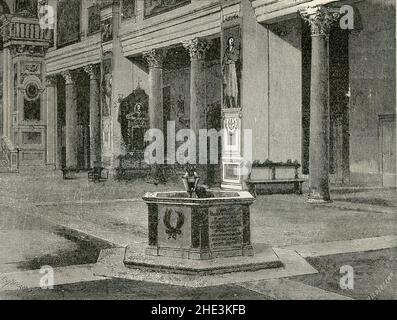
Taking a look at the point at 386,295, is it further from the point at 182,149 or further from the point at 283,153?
the point at 182,149

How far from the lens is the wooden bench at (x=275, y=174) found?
15771 millimetres

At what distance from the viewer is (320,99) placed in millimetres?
13859

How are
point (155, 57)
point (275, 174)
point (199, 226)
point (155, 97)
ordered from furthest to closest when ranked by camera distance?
point (155, 97)
point (155, 57)
point (275, 174)
point (199, 226)

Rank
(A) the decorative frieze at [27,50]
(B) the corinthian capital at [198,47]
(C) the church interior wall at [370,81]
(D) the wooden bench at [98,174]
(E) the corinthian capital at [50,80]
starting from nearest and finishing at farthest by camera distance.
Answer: (C) the church interior wall at [370,81] → (B) the corinthian capital at [198,47] → (D) the wooden bench at [98,174] → (A) the decorative frieze at [27,50] → (E) the corinthian capital at [50,80]

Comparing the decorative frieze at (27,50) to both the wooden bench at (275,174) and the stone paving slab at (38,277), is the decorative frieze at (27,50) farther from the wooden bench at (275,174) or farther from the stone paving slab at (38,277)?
the stone paving slab at (38,277)

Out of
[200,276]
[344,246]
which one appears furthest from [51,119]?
[200,276]

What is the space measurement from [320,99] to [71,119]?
54.7 ft

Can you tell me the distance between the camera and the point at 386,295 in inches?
224

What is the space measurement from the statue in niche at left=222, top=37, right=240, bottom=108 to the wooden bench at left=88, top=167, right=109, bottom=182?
6.77m

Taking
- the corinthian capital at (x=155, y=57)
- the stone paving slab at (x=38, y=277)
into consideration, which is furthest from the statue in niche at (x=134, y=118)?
the stone paving slab at (x=38, y=277)

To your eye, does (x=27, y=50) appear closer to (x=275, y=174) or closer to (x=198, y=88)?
(x=198, y=88)

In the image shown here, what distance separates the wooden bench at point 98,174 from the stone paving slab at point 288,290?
51.9 ft

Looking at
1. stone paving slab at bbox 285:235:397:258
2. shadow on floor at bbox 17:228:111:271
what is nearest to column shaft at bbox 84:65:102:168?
shadow on floor at bbox 17:228:111:271
